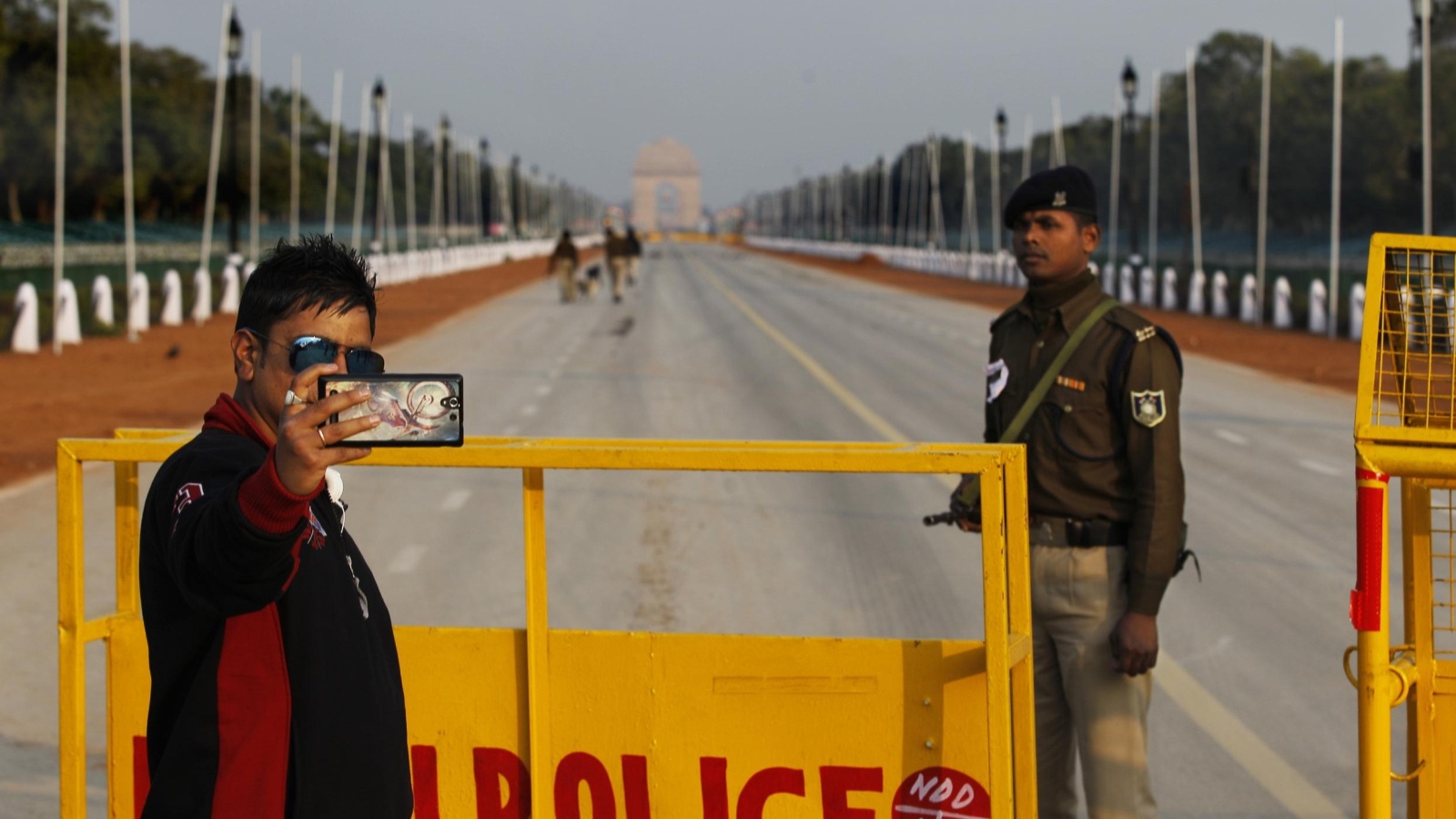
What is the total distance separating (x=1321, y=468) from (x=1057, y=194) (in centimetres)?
1088

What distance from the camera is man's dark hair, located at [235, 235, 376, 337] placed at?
2.58m

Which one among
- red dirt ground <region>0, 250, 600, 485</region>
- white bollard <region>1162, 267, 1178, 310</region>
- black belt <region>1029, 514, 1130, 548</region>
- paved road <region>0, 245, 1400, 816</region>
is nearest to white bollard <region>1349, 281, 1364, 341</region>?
paved road <region>0, 245, 1400, 816</region>

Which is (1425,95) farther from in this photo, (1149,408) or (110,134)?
(110,134)

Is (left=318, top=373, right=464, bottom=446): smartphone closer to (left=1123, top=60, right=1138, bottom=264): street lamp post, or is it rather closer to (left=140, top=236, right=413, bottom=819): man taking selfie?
(left=140, top=236, right=413, bottom=819): man taking selfie

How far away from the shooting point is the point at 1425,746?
3.75 metres

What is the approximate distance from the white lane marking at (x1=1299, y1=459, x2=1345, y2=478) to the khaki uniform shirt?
34.2 ft

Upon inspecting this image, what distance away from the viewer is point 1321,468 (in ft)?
47.9

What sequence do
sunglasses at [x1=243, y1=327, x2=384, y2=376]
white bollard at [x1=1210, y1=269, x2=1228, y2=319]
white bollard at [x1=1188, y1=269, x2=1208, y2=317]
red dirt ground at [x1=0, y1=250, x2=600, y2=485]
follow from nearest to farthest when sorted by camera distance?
sunglasses at [x1=243, y1=327, x2=384, y2=376], red dirt ground at [x1=0, y1=250, x2=600, y2=485], white bollard at [x1=1210, y1=269, x2=1228, y2=319], white bollard at [x1=1188, y1=269, x2=1208, y2=317]

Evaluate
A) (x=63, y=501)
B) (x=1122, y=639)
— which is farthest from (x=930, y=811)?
(x=63, y=501)

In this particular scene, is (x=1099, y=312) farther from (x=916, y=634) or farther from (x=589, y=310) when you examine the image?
(x=589, y=310)

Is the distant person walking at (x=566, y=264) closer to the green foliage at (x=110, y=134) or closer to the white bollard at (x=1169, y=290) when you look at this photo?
the green foliage at (x=110, y=134)

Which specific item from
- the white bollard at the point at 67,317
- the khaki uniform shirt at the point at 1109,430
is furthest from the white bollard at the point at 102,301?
the khaki uniform shirt at the point at 1109,430

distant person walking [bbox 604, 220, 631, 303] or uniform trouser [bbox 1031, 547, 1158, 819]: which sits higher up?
distant person walking [bbox 604, 220, 631, 303]

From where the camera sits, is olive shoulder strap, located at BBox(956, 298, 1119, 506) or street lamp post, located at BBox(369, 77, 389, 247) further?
street lamp post, located at BBox(369, 77, 389, 247)
